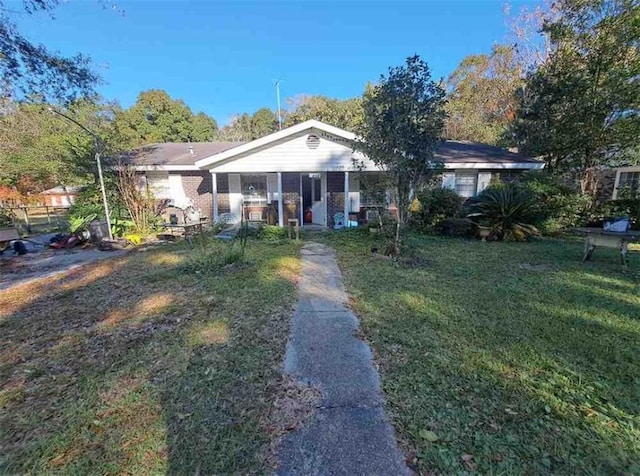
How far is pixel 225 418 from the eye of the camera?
7.63 ft

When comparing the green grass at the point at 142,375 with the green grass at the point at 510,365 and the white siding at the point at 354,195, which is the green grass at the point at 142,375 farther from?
the white siding at the point at 354,195

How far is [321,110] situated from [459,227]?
27067 mm

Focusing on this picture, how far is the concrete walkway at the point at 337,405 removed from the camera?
196 centimetres

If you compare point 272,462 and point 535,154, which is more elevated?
point 535,154

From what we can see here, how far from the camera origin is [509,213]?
361 inches

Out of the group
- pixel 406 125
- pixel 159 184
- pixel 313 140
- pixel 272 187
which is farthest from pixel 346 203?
pixel 159 184

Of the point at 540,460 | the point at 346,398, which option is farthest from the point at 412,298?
the point at 540,460

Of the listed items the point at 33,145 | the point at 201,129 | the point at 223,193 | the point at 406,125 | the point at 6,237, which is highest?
the point at 201,129

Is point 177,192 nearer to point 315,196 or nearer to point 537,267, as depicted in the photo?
point 315,196

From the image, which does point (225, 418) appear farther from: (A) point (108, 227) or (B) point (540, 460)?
(A) point (108, 227)

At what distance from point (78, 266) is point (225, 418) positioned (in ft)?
23.4

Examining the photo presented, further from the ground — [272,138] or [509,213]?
[272,138]

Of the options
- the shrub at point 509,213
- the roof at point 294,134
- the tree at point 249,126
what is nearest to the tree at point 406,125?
the roof at point 294,134

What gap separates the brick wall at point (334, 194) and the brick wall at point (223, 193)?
4.50m
